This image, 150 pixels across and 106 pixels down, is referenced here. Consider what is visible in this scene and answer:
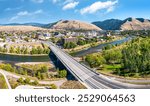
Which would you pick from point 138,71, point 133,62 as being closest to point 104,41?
point 133,62

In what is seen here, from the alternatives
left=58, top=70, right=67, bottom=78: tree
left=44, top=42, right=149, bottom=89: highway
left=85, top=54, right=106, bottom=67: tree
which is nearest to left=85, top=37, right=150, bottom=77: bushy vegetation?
left=85, top=54, right=106, bottom=67: tree

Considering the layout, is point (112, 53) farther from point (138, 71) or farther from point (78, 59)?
point (138, 71)

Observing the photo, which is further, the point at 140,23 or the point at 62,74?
the point at 140,23

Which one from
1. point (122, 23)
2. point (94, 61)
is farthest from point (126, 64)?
point (122, 23)

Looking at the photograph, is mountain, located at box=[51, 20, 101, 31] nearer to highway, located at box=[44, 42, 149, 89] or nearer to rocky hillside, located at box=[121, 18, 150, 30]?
highway, located at box=[44, 42, 149, 89]

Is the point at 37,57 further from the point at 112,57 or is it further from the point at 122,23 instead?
the point at 122,23

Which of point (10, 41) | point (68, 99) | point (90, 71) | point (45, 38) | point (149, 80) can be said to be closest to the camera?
point (68, 99)

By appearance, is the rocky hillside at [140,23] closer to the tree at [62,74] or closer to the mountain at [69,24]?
the mountain at [69,24]

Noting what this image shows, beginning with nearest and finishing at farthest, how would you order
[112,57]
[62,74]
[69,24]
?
[62,74] < [69,24] < [112,57]
